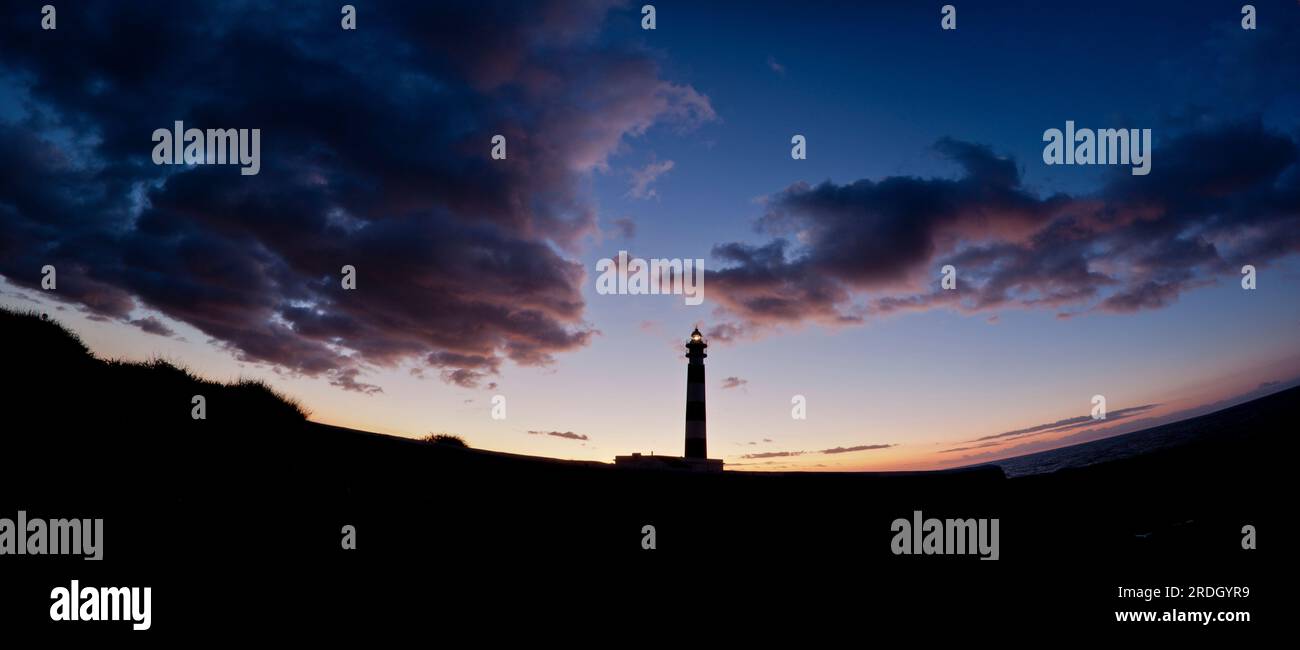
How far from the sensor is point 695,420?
3328 centimetres

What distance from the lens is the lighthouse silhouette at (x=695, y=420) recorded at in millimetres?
32219

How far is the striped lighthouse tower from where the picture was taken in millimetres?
32953

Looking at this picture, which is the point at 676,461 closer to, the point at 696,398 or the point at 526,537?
the point at 696,398

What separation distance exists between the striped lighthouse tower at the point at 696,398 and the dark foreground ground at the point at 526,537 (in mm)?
24134

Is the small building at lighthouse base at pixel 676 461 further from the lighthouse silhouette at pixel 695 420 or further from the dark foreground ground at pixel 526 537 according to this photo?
the dark foreground ground at pixel 526 537

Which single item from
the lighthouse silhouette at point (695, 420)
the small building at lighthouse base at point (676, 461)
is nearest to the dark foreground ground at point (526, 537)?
the small building at lighthouse base at point (676, 461)

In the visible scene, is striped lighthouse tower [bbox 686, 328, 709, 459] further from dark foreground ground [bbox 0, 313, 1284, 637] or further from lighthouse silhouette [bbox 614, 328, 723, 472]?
dark foreground ground [bbox 0, 313, 1284, 637]

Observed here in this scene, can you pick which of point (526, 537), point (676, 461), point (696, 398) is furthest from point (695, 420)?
point (526, 537)

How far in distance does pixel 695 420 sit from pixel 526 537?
2561 cm

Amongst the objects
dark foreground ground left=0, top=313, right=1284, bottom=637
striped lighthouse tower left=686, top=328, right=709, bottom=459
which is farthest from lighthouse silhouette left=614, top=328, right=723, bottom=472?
dark foreground ground left=0, top=313, right=1284, bottom=637

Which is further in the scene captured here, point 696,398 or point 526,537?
point 696,398
